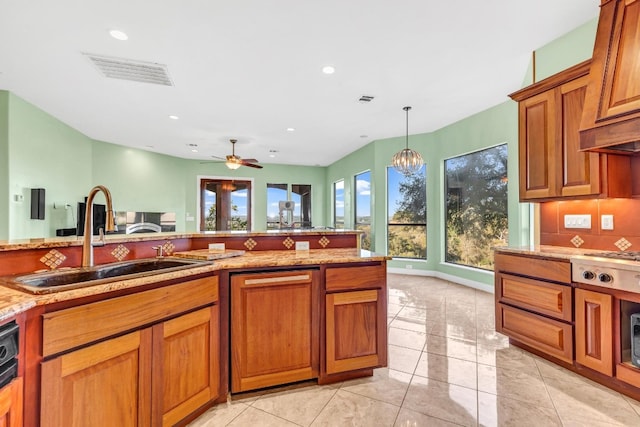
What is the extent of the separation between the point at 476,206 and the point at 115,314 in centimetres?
494

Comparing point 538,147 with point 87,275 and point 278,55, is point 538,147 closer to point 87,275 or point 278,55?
point 278,55

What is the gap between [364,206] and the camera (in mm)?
6996

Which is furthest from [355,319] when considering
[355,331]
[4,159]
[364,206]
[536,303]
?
[364,206]

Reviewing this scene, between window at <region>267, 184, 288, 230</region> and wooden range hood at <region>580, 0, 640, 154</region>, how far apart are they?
24.5ft

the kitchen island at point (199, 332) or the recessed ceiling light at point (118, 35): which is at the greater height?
the recessed ceiling light at point (118, 35)

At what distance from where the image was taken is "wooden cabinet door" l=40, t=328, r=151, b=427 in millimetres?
1122

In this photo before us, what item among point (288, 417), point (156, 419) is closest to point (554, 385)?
point (288, 417)

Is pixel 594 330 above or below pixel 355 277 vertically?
below

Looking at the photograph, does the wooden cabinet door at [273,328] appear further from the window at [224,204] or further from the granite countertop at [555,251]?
the window at [224,204]

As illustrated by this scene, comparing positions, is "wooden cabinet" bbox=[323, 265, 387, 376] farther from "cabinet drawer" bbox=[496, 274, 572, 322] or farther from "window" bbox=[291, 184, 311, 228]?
"window" bbox=[291, 184, 311, 228]

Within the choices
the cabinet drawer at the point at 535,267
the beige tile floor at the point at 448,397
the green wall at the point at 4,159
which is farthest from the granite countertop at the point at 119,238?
the green wall at the point at 4,159

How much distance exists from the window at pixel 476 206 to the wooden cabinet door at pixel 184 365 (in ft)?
13.8

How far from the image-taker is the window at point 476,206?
173 inches

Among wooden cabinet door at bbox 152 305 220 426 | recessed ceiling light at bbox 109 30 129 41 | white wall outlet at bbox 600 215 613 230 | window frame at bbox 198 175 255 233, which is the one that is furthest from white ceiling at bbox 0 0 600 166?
window frame at bbox 198 175 255 233
